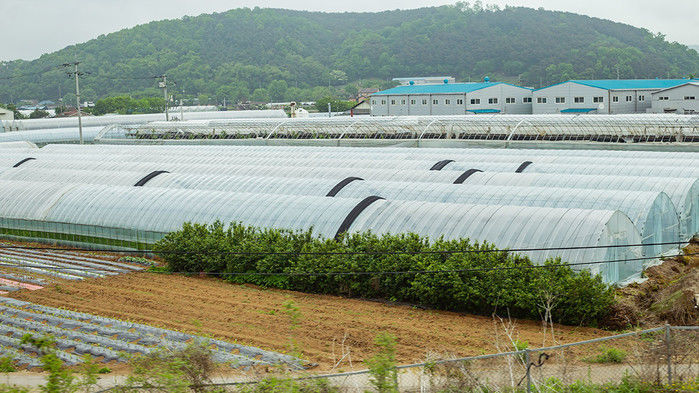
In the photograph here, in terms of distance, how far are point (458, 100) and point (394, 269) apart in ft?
184

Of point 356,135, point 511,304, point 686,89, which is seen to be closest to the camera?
point 511,304

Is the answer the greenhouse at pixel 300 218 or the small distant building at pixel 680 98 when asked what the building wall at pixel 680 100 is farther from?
the greenhouse at pixel 300 218

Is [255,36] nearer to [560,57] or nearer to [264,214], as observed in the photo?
[560,57]

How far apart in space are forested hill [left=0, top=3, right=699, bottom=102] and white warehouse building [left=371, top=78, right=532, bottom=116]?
6712 centimetres

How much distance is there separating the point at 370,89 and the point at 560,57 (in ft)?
124

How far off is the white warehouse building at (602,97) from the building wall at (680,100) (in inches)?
121

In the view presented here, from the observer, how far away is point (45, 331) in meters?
20.3

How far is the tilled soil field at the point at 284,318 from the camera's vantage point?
18219 mm

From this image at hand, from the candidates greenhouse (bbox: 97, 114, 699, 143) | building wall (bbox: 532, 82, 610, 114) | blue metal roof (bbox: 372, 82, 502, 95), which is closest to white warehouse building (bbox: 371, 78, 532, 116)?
blue metal roof (bbox: 372, 82, 502, 95)

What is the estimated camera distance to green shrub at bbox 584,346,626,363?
1603cm

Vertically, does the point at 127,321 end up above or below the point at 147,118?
below

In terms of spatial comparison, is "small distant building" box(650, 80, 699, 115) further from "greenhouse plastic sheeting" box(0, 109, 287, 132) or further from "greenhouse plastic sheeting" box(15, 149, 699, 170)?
"greenhouse plastic sheeting" box(0, 109, 287, 132)

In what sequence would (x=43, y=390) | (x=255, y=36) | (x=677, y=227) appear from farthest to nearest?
1. (x=255, y=36)
2. (x=677, y=227)
3. (x=43, y=390)

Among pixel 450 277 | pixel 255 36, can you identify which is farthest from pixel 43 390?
pixel 255 36
